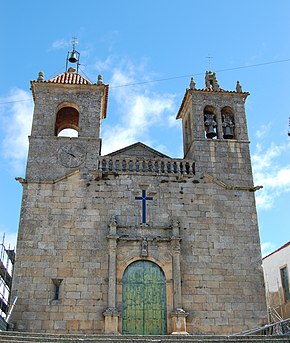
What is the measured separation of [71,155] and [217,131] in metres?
5.29

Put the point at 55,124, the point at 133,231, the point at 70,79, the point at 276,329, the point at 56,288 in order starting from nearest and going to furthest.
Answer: the point at 276,329 < the point at 56,288 < the point at 133,231 < the point at 55,124 < the point at 70,79

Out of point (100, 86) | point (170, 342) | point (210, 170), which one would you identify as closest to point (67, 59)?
point (100, 86)

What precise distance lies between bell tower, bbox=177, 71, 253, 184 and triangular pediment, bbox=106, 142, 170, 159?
124 cm

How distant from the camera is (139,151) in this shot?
698 inches

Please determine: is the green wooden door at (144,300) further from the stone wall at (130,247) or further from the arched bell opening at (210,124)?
the arched bell opening at (210,124)

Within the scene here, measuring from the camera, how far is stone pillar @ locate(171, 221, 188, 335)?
13.7 metres

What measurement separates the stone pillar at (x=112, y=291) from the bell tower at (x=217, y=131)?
391 centimetres

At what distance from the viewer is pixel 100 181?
15.8 meters

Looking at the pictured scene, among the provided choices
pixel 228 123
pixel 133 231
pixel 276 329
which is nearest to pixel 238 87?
pixel 228 123

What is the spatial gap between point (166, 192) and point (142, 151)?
98.4 inches

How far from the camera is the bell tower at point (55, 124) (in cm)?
1590

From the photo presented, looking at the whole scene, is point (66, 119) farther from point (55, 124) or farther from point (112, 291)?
point (112, 291)

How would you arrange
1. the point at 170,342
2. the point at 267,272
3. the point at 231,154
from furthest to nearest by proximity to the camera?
the point at 267,272
the point at 231,154
the point at 170,342

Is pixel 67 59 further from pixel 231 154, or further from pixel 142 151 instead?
pixel 231 154
